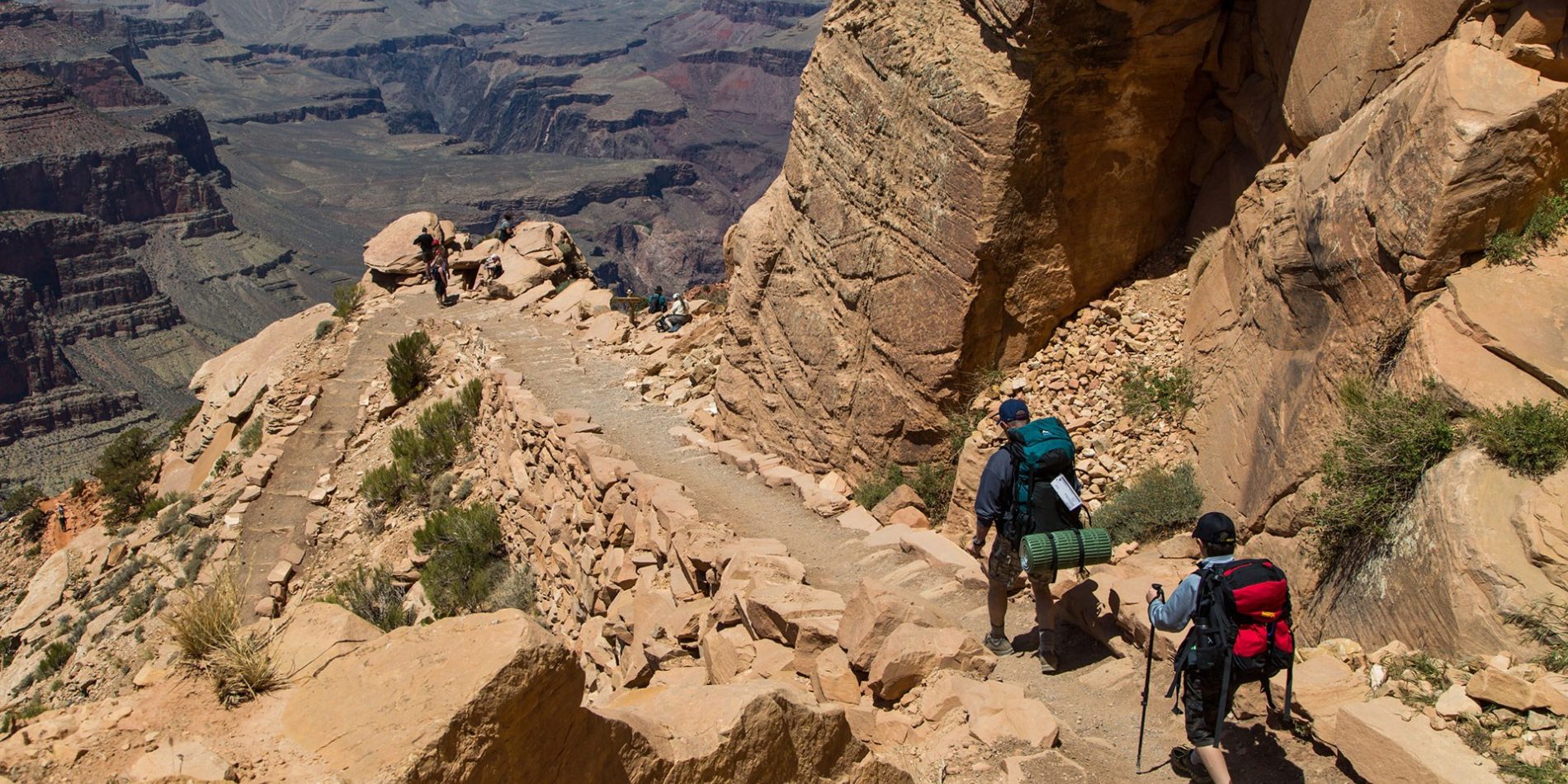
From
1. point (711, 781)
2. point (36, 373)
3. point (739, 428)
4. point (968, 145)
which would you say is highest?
point (968, 145)

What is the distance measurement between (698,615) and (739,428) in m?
5.79

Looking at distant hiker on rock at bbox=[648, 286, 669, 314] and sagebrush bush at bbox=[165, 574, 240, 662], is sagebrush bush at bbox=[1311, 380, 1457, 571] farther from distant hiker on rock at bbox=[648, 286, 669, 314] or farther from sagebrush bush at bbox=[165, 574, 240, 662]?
distant hiker on rock at bbox=[648, 286, 669, 314]

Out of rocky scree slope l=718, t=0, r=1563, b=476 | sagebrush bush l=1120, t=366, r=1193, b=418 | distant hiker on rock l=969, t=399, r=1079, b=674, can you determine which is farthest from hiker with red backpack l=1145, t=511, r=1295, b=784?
sagebrush bush l=1120, t=366, r=1193, b=418

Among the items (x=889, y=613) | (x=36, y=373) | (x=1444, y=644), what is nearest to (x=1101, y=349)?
(x=889, y=613)

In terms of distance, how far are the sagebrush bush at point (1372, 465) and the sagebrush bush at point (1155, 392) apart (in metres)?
2.44

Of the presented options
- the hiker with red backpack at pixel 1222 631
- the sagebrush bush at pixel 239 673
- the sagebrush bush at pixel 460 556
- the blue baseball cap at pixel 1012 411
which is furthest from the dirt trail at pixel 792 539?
the sagebrush bush at pixel 239 673

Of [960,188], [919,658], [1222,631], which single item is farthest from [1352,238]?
[919,658]

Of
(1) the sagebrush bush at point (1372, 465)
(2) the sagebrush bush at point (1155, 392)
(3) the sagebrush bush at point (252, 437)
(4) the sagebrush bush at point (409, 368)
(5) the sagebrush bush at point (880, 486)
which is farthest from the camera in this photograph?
(3) the sagebrush bush at point (252, 437)

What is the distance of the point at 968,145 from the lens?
10.1 m

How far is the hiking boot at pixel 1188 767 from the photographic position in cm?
564

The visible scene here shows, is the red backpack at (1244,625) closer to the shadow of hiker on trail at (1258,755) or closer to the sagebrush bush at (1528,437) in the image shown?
the shadow of hiker on trail at (1258,755)

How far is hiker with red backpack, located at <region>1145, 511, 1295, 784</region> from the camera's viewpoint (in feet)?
16.9

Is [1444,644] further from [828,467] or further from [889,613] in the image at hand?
[828,467]

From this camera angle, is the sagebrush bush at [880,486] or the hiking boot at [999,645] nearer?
the hiking boot at [999,645]
